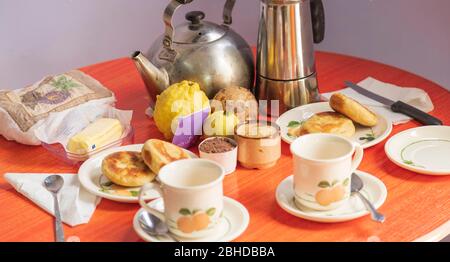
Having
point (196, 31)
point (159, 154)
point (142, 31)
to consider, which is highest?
point (196, 31)

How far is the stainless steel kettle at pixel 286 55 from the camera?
1.31 meters

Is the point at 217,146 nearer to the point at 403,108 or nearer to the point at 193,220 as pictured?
the point at 193,220


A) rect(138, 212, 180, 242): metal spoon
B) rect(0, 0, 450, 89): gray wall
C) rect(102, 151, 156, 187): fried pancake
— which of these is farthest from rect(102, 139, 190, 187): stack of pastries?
rect(0, 0, 450, 89): gray wall

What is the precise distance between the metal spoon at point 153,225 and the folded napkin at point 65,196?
0.34 ft

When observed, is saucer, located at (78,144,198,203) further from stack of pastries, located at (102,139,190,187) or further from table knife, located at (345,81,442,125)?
table knife, located at (345,81,442,125)

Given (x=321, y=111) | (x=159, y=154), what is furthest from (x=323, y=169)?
(x=321, y=111)

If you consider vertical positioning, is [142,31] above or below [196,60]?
below

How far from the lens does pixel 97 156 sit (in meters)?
1.18

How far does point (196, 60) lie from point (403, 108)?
41 cm

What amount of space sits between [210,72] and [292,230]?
0.44 m

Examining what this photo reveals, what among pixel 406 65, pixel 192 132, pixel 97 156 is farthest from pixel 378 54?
pixel 97 156

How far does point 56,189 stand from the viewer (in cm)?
109

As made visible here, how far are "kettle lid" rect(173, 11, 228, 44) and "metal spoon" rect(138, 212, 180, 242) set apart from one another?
18.2 inches
